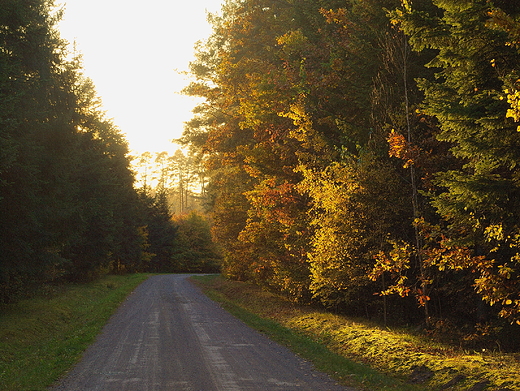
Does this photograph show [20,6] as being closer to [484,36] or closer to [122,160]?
[484,36]

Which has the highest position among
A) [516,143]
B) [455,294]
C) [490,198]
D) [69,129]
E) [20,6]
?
[20,6]

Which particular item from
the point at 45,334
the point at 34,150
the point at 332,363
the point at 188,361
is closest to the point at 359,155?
the point at 332,363

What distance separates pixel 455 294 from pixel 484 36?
881 centimetres

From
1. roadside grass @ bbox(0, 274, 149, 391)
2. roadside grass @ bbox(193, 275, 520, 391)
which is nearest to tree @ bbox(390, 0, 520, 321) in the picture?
roadside grass @ bbox(193, 275, 520, 391)

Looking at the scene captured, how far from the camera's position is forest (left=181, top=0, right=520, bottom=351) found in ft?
30.0

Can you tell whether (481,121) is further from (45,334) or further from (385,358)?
(45,334)

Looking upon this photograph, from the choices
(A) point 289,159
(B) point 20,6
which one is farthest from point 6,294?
(A) point 289,159

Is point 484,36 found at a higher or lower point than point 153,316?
higher

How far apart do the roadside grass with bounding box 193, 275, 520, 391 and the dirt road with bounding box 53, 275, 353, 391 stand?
0.63 m

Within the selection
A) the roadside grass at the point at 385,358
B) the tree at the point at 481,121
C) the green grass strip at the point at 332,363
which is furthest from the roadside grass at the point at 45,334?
the tree at the point at 481,121

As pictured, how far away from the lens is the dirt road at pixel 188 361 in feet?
29.0

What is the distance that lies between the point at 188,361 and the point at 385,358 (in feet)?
14.7

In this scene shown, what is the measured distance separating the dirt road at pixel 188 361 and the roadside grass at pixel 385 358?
0.63 metres

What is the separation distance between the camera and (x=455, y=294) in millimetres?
14898
